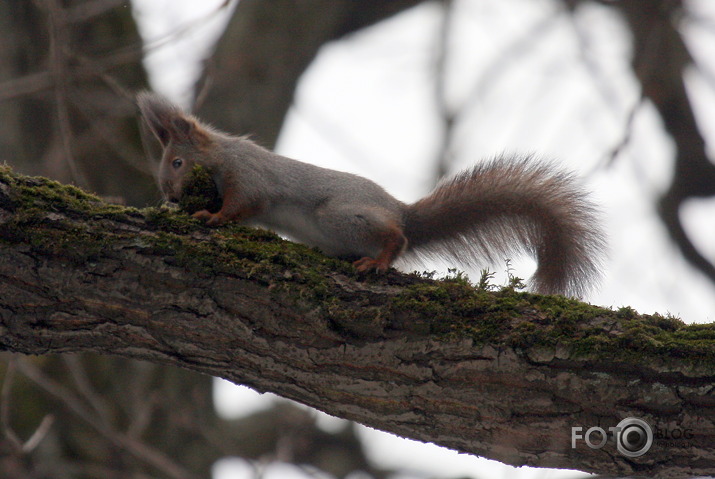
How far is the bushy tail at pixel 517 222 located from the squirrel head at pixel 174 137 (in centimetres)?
119

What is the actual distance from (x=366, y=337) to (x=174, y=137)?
6.57 ft

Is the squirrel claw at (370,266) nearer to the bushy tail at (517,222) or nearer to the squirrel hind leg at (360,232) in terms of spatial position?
the squirrel hind leg at (360,232)

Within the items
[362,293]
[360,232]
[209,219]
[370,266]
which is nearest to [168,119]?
[209,219]

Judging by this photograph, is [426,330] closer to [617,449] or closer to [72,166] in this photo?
[617,449]

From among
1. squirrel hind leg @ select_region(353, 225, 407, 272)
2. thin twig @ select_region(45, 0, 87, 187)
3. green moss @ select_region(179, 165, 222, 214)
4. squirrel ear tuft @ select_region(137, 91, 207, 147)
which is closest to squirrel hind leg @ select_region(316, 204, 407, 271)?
squirrel hind leg @ select_region(353, 225, 407, 272)

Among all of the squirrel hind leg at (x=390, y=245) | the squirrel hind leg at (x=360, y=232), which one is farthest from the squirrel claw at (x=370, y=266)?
the squirrel hind leg at (x=360, y=232)

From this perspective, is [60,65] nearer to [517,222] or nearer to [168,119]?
[168,119]

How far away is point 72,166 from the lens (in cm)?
382

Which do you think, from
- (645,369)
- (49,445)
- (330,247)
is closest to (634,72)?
(330,247)

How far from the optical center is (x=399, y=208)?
3.57m

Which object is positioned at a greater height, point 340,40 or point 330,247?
point 340,40

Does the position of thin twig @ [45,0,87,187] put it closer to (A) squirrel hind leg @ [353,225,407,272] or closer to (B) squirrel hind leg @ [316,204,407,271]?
(B) squirrel hind leg @ [316,204,407,271]

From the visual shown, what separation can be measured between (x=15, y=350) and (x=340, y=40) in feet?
17.3

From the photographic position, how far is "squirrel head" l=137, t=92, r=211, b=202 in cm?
374
